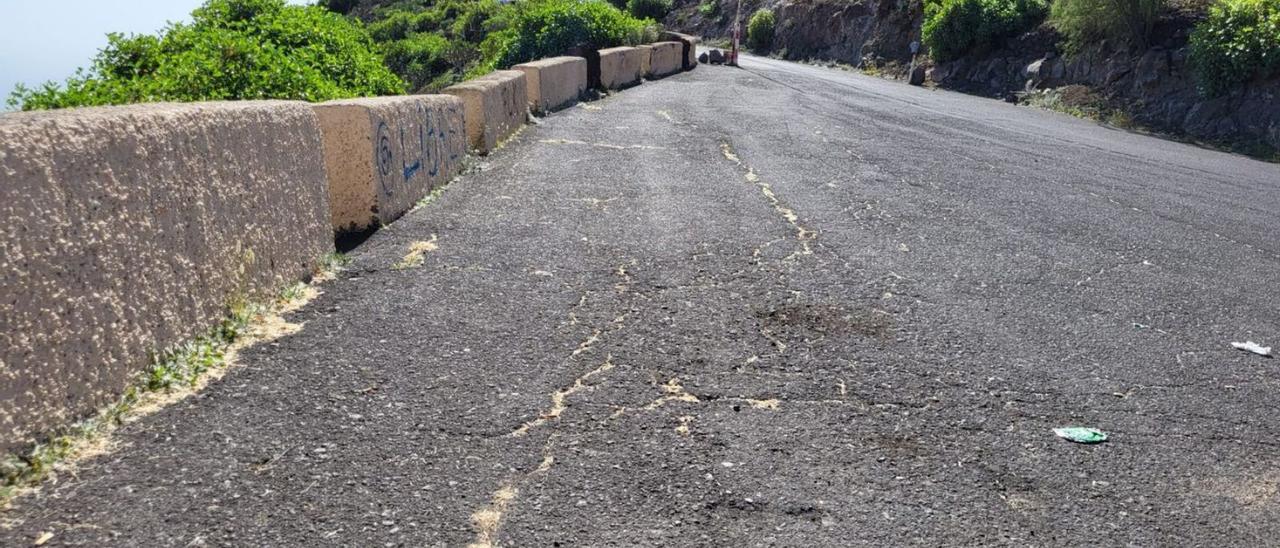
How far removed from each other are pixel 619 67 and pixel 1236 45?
12.2m

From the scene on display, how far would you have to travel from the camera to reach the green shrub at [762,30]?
1856 inches

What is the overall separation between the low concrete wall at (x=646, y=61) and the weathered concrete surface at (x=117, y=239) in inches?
693

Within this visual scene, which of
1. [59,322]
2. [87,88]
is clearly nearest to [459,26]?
[87,88]

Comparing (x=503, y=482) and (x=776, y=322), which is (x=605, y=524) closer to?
(x=503, y=482)

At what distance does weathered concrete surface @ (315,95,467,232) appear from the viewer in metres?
6.24

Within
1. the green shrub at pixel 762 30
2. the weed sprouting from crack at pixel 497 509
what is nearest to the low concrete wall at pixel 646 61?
the weed sprouting from crack at pixel 497 509

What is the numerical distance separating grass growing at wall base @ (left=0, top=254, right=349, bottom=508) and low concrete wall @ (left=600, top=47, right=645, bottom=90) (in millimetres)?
13702

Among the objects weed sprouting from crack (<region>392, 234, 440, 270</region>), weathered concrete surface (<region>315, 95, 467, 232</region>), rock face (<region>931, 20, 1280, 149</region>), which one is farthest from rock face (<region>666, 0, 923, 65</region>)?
weed sprouting from crack (<region>392, 234, 440, 270</region>)

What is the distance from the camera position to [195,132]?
13.5 feet

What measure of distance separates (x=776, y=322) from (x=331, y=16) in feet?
29.5

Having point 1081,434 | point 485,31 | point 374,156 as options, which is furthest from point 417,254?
point 485,31

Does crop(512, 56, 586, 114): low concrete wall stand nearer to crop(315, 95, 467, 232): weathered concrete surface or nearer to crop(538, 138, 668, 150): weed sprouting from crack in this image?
crop(538, 138, 668, 150): weed sprouting from crack

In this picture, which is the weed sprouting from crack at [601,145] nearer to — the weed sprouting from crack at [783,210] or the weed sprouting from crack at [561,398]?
the weed sprouting from crack at [783,210]

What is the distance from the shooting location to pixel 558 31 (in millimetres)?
21641
